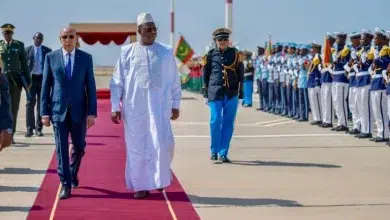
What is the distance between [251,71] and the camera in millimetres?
32250

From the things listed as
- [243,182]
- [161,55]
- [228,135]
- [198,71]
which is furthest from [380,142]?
[198,71]

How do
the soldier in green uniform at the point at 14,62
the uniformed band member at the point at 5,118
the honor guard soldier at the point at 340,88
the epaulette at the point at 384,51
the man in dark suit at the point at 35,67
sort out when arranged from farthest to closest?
the honor guard soldier at the point at 340,88
the man in dark suit at the point at 35,67
the epaulette at the point at 384,51
the soldier in green uniform at the point at 14,62
the uniformed band member at the point at 5,118

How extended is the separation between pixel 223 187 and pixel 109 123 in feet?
36.6

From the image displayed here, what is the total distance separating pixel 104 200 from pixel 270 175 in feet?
10.1

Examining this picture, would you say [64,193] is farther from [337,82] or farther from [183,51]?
[183,51]

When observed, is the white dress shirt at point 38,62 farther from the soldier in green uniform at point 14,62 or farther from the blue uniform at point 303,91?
the blue uniform at point 303,91

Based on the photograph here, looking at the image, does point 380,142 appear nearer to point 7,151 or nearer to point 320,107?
point 320,107

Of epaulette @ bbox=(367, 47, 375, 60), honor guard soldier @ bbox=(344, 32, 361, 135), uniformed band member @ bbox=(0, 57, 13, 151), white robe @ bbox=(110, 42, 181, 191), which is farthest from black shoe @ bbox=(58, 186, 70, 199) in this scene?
honor guard soldier @ bbox=(344, 32, 361, 135)

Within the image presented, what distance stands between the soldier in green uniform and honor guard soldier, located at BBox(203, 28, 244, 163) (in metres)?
4.13

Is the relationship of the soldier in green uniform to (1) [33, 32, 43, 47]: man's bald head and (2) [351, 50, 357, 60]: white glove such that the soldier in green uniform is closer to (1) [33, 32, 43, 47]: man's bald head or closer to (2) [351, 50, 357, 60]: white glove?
(1) [33, 32, 43, 47]: man's bald head

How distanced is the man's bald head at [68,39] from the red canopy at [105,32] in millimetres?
27780

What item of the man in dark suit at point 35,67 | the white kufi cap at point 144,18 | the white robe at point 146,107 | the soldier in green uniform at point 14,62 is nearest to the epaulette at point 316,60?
the man in dark suit at point 35,67

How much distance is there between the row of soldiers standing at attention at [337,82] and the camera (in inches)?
693

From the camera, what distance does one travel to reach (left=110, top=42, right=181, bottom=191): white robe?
34.9 feet
